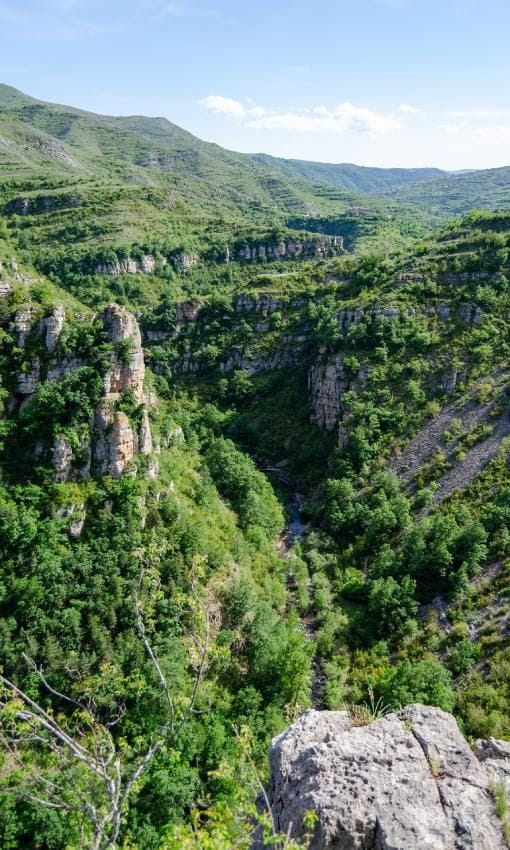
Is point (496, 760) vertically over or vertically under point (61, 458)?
over

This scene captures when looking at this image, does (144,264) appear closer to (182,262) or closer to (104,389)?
(182,262)

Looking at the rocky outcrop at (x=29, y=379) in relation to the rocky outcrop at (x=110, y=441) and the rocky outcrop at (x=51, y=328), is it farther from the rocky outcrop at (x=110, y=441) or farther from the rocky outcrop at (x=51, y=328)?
the rocky outcrop at (x=110, y=441)

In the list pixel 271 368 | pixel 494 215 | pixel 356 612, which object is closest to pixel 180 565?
pixel 356 612

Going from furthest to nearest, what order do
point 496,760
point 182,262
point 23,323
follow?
point 182,262 < point 23,323 < point 496,760

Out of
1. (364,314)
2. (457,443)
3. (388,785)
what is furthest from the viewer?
(364,314)

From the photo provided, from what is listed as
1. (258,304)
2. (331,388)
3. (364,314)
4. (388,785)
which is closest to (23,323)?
(388,785)
